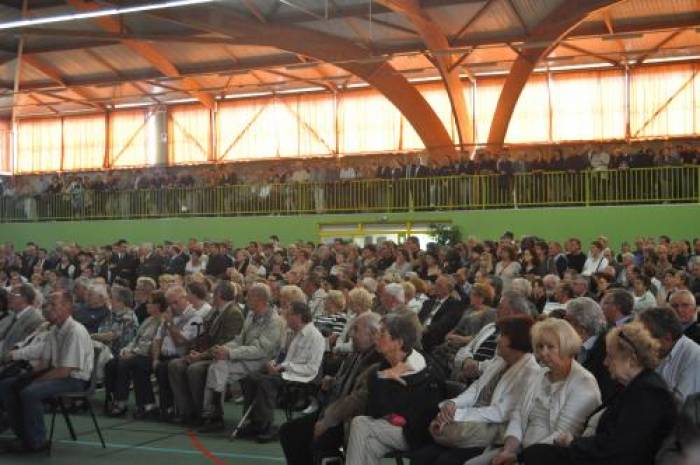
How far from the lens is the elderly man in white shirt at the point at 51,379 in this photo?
748 centimetres

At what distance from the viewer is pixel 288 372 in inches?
304

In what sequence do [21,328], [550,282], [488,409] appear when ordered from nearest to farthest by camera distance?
[488,409] → [21,328] → [550,282]

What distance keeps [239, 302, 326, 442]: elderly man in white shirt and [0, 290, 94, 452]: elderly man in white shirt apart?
1.44 metres

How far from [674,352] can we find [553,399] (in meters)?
1.03

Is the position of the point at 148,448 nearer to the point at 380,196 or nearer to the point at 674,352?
the point at 674,352

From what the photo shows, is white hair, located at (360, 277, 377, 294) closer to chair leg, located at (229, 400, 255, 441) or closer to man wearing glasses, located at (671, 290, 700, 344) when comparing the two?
chair leg, located at (229, 400, 255, 441)

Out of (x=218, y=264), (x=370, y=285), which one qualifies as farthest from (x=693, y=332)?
(x=218, y=264)

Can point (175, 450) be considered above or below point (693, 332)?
below

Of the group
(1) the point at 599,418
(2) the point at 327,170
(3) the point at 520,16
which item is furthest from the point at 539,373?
(2) the point at 327,170

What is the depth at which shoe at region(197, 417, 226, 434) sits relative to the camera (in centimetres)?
835

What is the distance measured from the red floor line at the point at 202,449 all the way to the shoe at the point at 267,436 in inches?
19.2


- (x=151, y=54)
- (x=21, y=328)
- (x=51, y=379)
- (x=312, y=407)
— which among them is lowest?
(x=312, y=407)

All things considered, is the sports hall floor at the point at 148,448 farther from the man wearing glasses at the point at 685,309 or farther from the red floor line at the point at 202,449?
the man wearing glasses at the point at 685,309

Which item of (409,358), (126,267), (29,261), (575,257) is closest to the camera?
(409,358)
